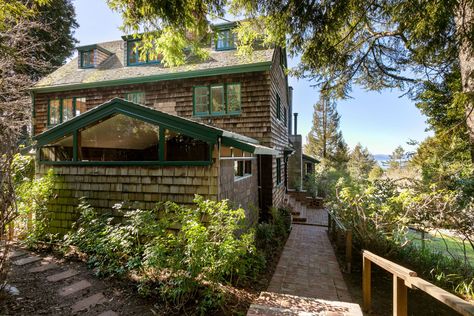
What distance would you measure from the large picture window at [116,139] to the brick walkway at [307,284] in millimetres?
4040

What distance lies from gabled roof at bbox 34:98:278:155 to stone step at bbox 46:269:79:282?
10.4 ft

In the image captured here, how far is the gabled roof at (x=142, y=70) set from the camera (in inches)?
350

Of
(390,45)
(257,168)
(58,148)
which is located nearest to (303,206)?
(257,168)

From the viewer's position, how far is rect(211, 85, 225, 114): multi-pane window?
935 cm

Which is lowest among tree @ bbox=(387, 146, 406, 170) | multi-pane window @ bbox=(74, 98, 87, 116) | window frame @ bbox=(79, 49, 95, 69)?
tree @ bbox=(387, 146, 406, 170)

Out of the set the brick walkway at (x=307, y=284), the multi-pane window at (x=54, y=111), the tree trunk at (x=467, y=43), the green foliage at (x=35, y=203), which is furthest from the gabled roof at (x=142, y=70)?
the brick walkway at (x=307, y=284)

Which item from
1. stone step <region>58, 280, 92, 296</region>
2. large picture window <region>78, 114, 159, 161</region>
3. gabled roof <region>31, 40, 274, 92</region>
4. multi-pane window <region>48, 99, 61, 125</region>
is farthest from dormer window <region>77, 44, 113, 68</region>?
stone step <region>58, 280, 92, 296</region>

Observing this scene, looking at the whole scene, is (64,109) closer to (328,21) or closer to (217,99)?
(217,99)

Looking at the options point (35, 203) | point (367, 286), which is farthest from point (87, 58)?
point (367, 286)

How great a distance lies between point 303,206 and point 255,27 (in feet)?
34.3

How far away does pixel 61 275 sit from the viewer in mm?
4340

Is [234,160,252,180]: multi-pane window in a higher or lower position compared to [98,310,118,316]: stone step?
higher

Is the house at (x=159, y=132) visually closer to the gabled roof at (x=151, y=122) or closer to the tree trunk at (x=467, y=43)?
the gabled roof at (x=151, y=122)

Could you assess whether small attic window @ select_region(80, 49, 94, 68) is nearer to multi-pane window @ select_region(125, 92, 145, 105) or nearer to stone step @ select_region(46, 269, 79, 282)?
multi-pane window @ select_region(125, 92, 145, 105)
